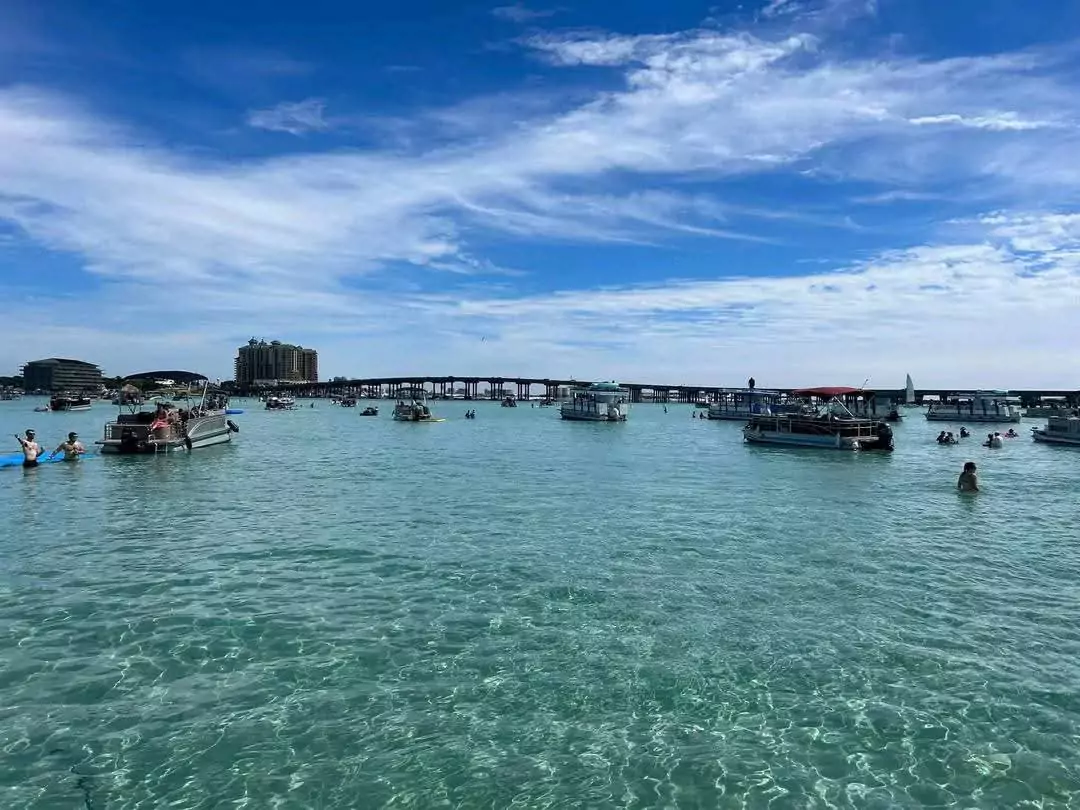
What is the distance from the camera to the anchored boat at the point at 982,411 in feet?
433

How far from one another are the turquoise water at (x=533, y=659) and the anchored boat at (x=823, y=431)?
36424 mm

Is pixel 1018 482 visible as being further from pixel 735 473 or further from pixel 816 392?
pixel 816 392

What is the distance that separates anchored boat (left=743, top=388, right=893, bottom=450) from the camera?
2566 inches

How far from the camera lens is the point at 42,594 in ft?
56.0

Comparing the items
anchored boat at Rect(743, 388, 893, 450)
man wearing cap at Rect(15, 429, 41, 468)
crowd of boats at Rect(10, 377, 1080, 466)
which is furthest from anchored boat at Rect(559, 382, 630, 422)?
man wearing cap at Rect(15, 429, 41, 468)

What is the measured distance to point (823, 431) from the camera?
67.4 m

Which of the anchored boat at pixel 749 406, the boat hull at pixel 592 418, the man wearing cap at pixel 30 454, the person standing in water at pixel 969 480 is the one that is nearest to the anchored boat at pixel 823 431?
the person standing in water at pixel 969 480

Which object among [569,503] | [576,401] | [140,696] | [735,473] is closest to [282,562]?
[140,696]

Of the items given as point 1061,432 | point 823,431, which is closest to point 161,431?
point 823,431

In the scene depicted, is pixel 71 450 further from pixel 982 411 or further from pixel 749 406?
pixel 982 411

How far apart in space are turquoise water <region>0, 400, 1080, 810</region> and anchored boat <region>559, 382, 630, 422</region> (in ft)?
297

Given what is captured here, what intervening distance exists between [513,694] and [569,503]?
68.8 ft

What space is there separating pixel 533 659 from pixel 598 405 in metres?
108

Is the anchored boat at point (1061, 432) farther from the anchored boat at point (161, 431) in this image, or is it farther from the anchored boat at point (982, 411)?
the anchored boat at point (161, 431)
